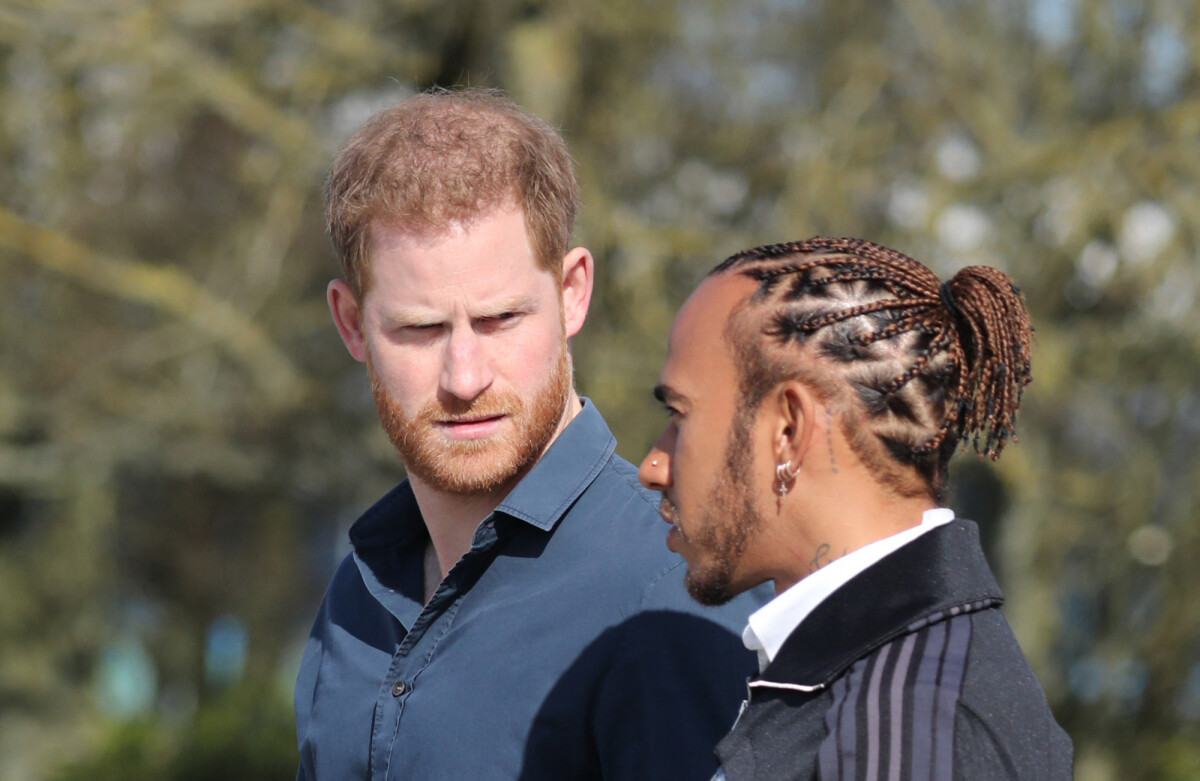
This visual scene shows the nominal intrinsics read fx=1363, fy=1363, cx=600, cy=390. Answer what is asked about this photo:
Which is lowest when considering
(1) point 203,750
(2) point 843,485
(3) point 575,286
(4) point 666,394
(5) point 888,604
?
(1) point 203,750

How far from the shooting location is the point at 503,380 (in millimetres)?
2123

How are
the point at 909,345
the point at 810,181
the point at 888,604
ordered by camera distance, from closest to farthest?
the point at 888,604, the point at 909,345, the point at 810,181

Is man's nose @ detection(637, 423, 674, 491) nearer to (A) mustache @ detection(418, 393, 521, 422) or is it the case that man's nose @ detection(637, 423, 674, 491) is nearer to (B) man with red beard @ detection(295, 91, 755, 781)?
(B) man with red beard @ detection(295, 91, 755, 781)

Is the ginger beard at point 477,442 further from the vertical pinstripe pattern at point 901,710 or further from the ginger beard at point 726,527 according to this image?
the vertical pinstripe pattern at point 901,710

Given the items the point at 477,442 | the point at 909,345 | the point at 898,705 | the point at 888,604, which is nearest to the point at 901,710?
the point at 898,705

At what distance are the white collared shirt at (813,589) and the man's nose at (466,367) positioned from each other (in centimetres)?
60

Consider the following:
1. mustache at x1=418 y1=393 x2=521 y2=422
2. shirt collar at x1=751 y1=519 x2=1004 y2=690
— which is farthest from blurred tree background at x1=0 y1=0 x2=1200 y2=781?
shirt collar at x1=751 y1=519 x2=1004 y2=690

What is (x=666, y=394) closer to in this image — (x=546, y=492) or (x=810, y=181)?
(x=546, y=492)

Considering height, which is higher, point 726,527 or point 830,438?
point 830,438

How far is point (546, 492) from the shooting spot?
2.10m

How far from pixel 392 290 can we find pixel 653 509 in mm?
538

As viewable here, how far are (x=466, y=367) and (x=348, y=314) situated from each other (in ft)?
1.22

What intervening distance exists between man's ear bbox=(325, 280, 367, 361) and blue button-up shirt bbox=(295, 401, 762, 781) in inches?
16.3

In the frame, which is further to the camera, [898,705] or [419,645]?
[419,645]
